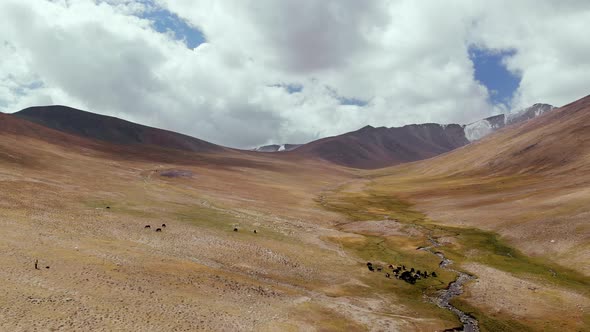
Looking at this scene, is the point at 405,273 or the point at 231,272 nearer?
the point at 231,272

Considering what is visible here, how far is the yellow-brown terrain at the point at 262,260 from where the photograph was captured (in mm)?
38562

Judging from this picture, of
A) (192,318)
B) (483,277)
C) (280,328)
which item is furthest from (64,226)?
(483,277)

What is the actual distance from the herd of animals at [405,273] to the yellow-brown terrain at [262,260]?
1.46 m

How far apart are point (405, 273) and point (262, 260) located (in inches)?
822

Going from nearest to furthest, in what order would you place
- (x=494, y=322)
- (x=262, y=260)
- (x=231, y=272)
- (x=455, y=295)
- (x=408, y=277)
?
(x=494, y=322)
(x=231, y=272)
(x=455, y=295)
(x=408, y=277)
(x=262, y=260)

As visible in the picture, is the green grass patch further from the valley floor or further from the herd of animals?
the herd of animals

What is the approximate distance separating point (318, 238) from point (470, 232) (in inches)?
1326

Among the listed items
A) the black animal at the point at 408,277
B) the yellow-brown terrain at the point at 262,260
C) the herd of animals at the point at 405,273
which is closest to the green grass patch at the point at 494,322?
the yellow-brown terrain at the point at 262,260

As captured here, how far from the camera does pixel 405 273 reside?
61125 millimetres

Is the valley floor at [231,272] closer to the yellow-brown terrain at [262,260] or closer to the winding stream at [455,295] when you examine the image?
the yellow-brown terrain at [262,260]

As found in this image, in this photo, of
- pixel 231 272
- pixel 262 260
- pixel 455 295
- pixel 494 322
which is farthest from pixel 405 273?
pixel 231 272

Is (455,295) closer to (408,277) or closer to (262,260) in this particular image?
(408,277)

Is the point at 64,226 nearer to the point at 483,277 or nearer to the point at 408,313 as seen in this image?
the point at 408,313

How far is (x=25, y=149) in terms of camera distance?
134 m
